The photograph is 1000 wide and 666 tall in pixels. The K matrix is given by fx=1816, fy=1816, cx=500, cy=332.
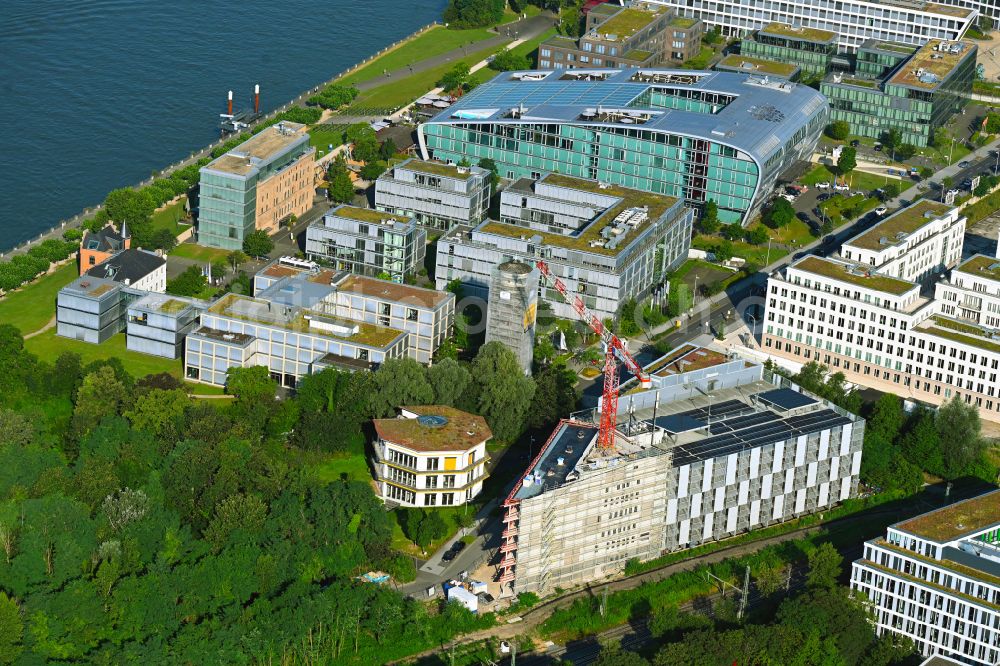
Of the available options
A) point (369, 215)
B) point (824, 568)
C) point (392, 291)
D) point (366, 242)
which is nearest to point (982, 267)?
point (824, 568)

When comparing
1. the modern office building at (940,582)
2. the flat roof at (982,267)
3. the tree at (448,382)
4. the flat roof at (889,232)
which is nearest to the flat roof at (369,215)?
the tree at (448,382)

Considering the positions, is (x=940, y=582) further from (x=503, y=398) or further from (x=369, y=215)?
(x=369, y=215)

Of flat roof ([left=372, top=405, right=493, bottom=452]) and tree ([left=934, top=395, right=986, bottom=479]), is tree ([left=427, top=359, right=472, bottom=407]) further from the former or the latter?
tree ([left=934, top=395, right=986, bottom=479])

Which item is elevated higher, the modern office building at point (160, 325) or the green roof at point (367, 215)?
the green roof at point (367, 215)

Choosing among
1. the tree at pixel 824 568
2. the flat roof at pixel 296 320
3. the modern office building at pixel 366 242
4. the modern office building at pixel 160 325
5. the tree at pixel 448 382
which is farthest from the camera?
the modern office building at pixel 366 242

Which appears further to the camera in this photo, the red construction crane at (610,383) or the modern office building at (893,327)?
the modern office building at (893,327)

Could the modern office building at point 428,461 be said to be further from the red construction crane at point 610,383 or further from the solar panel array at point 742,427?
the solar panel array at point 742,427
